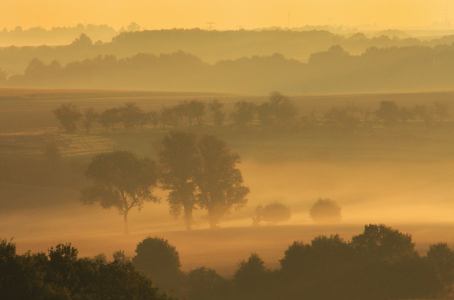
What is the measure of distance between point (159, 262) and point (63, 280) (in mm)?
14741

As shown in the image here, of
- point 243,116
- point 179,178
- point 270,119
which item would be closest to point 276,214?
point 179,178

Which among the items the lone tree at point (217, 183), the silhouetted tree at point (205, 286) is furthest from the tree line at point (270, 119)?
the silhouetted tree at point (205, 286)

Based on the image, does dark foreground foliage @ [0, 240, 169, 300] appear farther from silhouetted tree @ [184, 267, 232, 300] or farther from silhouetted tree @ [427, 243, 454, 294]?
silhouetted tree @ [427, 243, 454, 294]

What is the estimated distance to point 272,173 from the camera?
82000mm

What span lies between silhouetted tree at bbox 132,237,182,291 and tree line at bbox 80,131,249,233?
25.2 meters

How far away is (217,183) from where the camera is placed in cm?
5572

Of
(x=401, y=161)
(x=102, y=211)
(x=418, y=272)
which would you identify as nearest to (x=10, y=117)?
(x=102, y=211)

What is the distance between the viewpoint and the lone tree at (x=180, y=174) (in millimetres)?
54844

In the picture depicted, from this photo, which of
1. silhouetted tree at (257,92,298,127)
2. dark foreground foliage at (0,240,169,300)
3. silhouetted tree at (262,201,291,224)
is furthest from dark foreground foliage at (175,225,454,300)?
silhouetted tree at (257,92,298,127)

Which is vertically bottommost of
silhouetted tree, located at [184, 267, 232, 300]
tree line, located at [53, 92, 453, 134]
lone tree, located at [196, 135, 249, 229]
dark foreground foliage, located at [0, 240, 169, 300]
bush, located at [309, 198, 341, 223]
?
silhouetted tree, located at [184, 267, 232, 300]

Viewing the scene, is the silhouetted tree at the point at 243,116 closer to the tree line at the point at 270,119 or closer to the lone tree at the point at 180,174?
the tree line at the point at 270,119

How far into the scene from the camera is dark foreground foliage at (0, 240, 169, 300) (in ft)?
42.2

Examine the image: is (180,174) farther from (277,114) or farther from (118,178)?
(277,114)

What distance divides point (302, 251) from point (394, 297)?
602 cm
